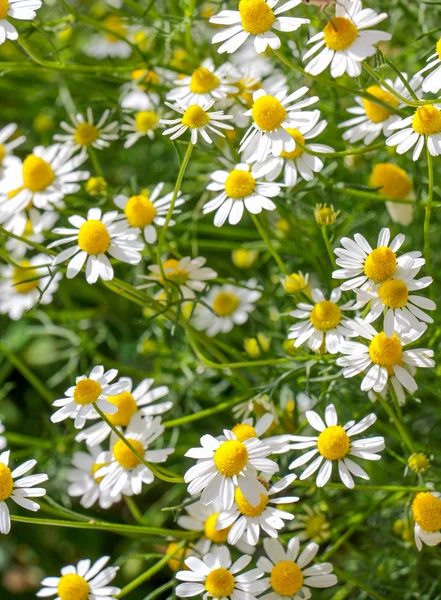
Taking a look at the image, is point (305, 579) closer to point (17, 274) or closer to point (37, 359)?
point (17, 274)

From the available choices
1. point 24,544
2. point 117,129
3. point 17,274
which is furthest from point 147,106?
point 24,544

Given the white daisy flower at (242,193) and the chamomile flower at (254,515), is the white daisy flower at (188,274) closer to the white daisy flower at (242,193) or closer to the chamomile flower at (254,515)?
the white daisy flower at (242,193)

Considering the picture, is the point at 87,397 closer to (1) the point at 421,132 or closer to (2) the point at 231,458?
(2) the point at 231,458

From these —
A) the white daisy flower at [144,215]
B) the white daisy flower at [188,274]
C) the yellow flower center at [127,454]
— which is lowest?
the yellow flower center at [127,454]

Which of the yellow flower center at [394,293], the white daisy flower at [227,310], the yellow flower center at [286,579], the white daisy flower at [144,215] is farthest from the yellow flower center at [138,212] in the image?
the yellow flower center at [286,579]

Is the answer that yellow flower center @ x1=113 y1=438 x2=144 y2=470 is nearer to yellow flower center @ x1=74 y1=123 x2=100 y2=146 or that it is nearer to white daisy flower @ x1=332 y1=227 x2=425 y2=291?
white daisy flower @ x1=332 y1=227 x2=425 y2=291

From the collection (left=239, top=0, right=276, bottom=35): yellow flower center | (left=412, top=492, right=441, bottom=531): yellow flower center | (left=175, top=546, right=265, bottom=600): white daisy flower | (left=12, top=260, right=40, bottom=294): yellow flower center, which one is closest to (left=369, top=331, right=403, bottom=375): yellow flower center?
(left=412, top=492, right=441, bottom=531): yellow flower center

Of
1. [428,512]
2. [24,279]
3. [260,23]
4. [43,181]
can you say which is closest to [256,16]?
[260,23]

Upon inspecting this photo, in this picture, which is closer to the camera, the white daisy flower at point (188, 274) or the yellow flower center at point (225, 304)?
the white daisy flower at point (188, 274)
